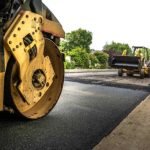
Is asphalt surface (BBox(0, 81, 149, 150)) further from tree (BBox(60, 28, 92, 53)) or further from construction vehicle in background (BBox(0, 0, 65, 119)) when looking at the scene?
tree (BBox(60, 28, 92, 53))

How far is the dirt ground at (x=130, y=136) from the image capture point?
11.8 feet

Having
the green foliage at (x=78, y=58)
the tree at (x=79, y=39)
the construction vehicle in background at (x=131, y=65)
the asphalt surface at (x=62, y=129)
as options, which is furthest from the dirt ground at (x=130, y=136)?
the tree at (x=79, y=39)

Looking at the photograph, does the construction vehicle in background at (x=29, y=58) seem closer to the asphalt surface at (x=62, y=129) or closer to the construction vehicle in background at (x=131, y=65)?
the asphalt surface at (x=62, y=129)

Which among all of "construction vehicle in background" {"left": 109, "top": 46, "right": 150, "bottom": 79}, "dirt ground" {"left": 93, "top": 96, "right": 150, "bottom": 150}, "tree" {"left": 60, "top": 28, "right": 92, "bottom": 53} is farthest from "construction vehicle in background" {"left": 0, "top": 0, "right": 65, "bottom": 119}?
"tree" {"left": 60, "top": 28, "right": 92, "bottom": 53}

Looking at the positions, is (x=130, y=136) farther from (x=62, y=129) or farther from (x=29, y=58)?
(x=29, y=58)

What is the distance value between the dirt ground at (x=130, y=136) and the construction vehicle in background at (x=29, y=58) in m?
1.02

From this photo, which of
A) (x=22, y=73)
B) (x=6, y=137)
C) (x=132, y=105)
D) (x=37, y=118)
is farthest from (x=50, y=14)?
(x=132, y=105)

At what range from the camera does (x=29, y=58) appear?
159 inches

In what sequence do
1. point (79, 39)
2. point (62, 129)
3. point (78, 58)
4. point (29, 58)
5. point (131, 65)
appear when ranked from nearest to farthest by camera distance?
point (29, 58)
point (62, 129)
point (131, 65)
point (78, 58)
point (79, 39)

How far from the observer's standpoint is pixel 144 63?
23453mm

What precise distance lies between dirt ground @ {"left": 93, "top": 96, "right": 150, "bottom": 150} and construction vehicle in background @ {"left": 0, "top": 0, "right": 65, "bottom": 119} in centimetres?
102

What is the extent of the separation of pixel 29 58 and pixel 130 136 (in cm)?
145

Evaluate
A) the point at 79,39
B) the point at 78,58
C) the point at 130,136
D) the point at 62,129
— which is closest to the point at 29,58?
the point at 62,129

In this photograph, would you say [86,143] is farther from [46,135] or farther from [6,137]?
[6,137]
